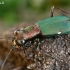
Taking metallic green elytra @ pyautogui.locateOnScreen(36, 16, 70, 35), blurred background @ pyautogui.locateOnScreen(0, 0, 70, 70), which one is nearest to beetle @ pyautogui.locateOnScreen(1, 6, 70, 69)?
metallic green elytra @ pyautogui.locateOnScreen(36, 16, 70, 35)

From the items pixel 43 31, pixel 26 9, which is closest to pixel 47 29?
pixel 43 31

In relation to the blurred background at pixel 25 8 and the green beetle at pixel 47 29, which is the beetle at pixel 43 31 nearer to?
the green beetle at pixel 47 29

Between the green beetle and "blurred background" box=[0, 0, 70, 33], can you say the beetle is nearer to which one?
the green beetle

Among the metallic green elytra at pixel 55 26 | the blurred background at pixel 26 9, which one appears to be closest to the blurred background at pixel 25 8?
the blurred background at pixel 26 9

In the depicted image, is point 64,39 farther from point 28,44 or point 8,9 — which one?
point 8,9

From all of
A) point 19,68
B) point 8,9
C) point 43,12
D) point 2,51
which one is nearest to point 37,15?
point 43,12

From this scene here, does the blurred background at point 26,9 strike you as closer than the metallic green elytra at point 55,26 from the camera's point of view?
No
